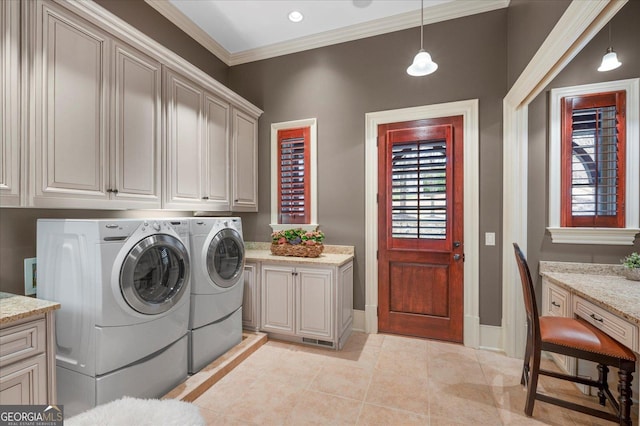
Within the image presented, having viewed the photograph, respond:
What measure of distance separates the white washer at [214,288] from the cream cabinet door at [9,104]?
3.20 feet

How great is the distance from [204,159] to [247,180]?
678 millimetres

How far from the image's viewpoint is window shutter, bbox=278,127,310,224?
10.8 ft

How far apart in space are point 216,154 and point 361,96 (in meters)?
1.65

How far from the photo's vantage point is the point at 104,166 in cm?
186

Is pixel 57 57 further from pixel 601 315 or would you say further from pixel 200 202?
pixel 601 315

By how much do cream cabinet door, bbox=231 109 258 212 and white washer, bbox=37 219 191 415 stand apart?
1342mm

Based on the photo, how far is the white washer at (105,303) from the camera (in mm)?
1552

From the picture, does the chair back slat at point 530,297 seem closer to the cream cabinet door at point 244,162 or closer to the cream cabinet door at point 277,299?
the cream cabinet door at point 277,299

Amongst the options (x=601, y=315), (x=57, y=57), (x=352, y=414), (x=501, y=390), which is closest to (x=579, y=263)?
(x=601, y=315)

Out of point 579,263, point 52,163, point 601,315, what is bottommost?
point 601,315

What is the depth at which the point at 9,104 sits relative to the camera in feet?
4.66

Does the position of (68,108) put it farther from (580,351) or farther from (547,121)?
(547,121)

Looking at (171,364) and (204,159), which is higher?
(204,159)

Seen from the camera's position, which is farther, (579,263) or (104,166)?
(579,263)
